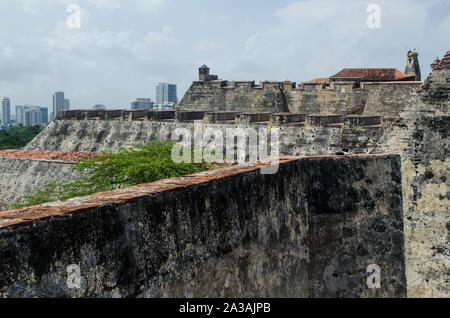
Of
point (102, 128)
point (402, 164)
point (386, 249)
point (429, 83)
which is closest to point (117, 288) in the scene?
point (386, 249)

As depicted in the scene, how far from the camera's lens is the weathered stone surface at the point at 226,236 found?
A: 3.09 meters

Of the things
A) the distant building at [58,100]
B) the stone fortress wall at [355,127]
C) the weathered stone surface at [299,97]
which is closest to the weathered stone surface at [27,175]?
the stone fortress wall at [355,127]

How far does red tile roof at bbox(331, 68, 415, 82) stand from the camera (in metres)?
37.4

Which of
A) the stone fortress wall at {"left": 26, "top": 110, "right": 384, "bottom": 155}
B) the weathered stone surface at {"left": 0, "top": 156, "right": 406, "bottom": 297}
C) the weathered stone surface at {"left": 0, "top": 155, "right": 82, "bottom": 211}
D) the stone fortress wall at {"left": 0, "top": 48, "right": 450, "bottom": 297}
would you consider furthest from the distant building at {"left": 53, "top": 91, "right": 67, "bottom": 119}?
the weathered stone surface at {"left": 0, "top": 156, "right": 406, "bottom": 297}

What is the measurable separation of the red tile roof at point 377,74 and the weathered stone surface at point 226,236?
32.4 m

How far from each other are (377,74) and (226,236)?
36099mm

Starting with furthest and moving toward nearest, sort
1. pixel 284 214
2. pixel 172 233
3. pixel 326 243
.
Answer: pixel 326 243, pixel 284 214, pixel 172 233

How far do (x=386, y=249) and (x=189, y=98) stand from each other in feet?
91.7

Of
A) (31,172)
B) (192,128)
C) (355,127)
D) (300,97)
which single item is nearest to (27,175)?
(31,172)

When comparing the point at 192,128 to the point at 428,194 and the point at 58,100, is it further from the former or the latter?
the point at 58,100

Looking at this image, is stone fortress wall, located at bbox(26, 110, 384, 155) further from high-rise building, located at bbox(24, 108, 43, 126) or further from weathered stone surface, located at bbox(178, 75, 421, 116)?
high-rise building, located at bbox(24, 108, 43, 126)

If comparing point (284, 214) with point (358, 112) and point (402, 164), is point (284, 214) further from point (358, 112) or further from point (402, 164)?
point (358, 112)

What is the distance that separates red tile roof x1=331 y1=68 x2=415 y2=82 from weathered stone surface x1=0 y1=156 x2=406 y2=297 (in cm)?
3239

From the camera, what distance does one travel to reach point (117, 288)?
137 inches
